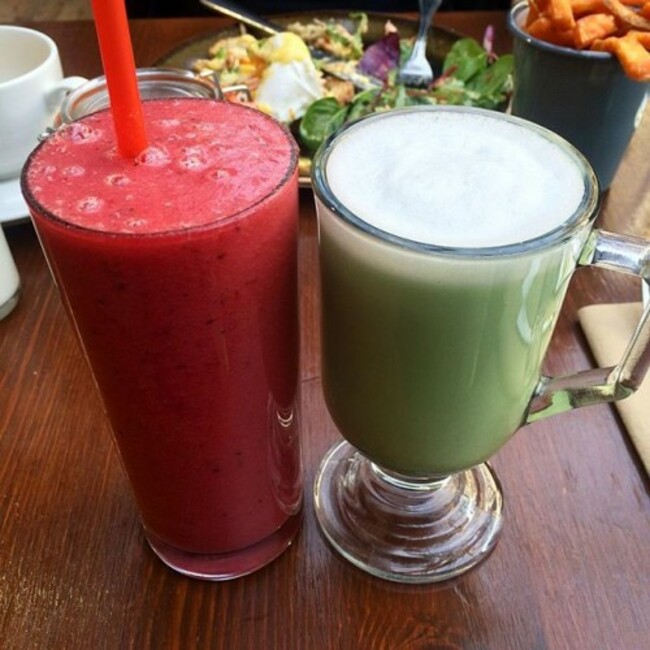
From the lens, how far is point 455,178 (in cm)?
44

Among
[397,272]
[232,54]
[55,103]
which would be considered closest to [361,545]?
[397,272]

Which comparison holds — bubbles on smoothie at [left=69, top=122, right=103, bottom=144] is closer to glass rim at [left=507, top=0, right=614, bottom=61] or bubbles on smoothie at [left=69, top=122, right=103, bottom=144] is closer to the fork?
glass rim at [left=507, top=0, right=614, bottom=61]

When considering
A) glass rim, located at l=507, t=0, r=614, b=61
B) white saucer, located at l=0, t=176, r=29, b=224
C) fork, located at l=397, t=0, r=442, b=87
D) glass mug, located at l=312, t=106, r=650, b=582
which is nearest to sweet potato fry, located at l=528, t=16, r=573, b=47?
glass rim, located at l=507, t=0, r=614, b=61

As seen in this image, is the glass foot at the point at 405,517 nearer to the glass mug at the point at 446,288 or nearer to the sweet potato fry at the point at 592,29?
the glass mug at the point at 446,288

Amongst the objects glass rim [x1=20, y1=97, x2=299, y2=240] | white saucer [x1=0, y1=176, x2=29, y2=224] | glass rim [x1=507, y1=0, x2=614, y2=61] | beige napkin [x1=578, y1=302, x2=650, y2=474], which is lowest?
beige napkin [x1=578, y1=302, x2=650, y2=474]

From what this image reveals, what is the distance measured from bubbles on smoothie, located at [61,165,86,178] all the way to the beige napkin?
0.48 m

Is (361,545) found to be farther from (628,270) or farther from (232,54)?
(232,54)

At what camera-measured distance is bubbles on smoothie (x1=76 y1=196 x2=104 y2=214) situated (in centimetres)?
38

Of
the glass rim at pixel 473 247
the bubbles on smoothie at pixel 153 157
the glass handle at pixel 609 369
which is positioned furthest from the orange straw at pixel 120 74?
the glass handle at pixel 609 369

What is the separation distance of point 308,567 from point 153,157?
1.03 feet

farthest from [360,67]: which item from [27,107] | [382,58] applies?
[27,107]

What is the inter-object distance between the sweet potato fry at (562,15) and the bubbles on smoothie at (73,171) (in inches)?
23.6

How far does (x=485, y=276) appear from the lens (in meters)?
0.40

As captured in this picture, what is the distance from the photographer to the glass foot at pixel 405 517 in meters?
0.55
